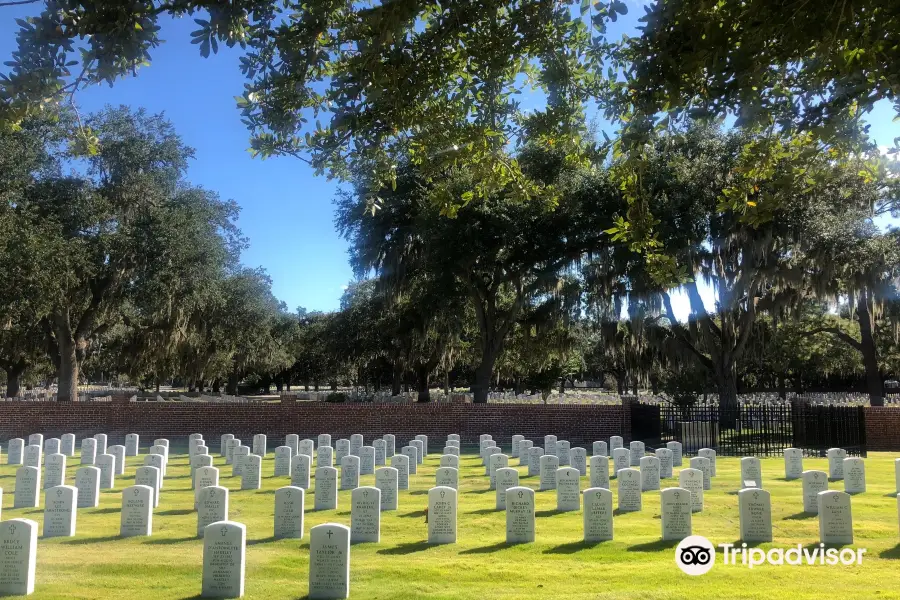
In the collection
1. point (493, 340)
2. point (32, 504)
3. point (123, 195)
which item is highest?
point (123, 195)

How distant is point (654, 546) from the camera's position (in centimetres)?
832

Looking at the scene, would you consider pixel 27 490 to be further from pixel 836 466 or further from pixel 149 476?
pixel 836 466

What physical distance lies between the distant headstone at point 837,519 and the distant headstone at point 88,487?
10604mm

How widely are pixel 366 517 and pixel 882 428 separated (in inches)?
709

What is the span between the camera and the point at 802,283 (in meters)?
24.6

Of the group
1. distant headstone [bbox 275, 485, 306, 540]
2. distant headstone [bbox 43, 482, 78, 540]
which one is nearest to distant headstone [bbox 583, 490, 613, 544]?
distant headstone [bbox 275, 485, 306, 540]

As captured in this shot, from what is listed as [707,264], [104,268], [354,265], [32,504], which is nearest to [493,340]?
[354,265]

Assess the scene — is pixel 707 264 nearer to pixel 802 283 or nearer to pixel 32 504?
pixel 802 283

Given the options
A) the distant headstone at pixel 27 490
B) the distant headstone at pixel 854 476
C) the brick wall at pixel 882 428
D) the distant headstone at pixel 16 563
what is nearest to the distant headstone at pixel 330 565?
the distant headstone at pixel 16 563

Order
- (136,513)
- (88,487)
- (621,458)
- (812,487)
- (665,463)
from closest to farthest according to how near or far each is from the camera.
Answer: (136,513) → (812,487) → (88,487) → (665,463) → (621,458)

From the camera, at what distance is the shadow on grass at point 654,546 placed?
8.18m

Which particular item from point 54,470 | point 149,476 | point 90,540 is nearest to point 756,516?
point 90,540

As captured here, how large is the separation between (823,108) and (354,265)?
2143 cm

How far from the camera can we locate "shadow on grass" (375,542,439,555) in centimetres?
823
